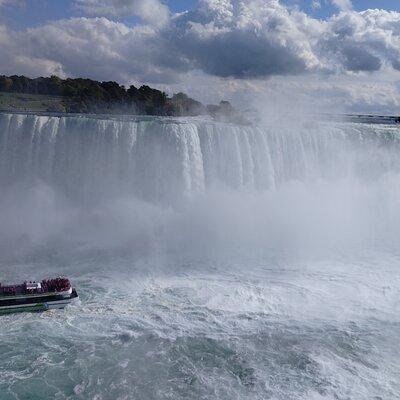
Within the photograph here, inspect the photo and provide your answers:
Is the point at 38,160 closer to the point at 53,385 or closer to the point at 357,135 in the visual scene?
the point at 53,385

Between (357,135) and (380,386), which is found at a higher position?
(357,135)

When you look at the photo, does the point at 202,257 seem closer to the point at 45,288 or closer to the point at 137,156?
the point at 45,288

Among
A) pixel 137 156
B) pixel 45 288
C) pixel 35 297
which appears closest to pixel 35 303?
pixel 35 297

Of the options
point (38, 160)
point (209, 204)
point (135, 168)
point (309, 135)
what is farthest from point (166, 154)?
point (309, 135)

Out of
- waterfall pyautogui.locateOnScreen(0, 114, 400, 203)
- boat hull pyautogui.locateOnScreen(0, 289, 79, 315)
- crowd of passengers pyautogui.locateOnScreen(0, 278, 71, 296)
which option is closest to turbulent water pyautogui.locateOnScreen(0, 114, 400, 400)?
waterfall pyautogui.locateOnScreen(0, 114, 400, 203)

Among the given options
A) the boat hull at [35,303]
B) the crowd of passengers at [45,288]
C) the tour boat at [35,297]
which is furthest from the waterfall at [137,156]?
the boat hull at [35,303]

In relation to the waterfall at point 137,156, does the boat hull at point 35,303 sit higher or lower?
lower

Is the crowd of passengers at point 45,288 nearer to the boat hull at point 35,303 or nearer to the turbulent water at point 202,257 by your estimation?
the boat hull at point 35,303
